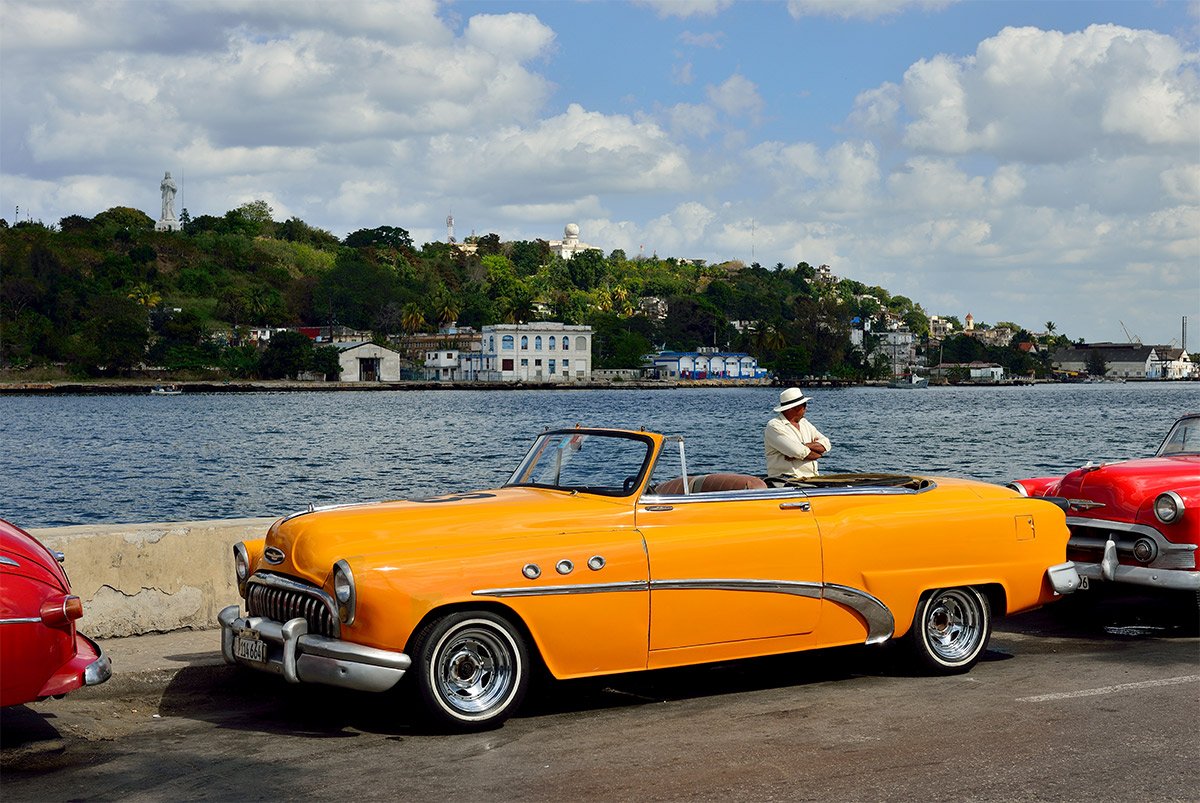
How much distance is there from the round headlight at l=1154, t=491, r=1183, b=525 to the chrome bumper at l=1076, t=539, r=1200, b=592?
383 mm

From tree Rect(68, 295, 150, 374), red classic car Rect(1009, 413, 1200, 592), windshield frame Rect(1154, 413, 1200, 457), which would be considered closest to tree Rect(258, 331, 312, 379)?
tree Rect(68, 295, 150, 374)

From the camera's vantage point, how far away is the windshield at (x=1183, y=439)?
11.7 metres

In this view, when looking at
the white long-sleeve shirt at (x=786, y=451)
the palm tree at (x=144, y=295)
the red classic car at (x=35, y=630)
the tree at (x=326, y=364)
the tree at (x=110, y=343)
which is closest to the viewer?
the red classic car at (x=35, y=630)

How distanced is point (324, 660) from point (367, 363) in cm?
19116

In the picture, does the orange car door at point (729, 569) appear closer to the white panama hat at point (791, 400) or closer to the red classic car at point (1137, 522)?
the white panama hat at point (791, 400)

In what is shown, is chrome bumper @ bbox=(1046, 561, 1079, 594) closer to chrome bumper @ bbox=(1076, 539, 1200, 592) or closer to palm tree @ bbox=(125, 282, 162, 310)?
chrome bumper @ bbox=(1076, 539, 1200, 592)

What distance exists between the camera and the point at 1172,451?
38.6 ft

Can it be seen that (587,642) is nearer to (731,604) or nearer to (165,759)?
(731,604)

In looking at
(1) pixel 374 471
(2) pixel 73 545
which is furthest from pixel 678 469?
(1) pixel 374 471

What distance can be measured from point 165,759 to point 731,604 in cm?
328

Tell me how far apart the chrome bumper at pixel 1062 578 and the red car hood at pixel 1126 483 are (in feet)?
3.54

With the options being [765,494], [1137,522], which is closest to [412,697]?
[765,494]

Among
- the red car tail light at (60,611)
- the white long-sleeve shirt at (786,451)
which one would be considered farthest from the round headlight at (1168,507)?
the red car tail light at (60,611)

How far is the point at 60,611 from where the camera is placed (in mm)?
6707
